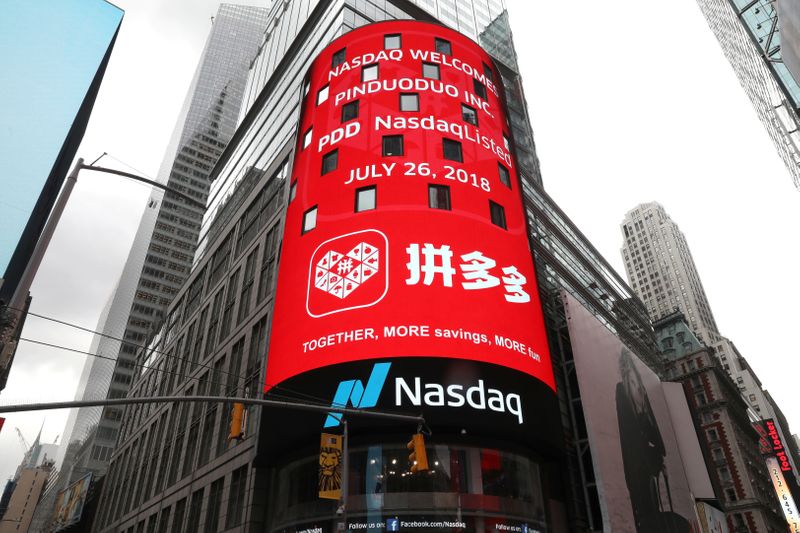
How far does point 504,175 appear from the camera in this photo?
3431 centimetres

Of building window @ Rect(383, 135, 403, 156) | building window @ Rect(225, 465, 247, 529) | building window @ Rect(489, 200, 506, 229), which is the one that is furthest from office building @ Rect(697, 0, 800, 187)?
building window @ Rect(225, 465, 247, 529)

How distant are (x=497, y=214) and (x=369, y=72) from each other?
41.5ft

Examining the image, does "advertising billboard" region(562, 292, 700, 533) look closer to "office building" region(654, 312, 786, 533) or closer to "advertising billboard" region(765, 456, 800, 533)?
"office building" region(654, 312, 786, 533)

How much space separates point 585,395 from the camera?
3453 centimetres

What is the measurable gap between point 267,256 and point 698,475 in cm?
3862

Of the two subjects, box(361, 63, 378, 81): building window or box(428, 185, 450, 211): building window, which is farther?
box(361, 63, 378, 81): building window

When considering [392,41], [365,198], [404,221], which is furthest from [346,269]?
[392,41]

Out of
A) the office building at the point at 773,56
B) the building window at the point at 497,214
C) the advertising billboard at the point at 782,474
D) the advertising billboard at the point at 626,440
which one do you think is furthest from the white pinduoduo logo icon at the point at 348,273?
the advertising billboard at the point at 782,474

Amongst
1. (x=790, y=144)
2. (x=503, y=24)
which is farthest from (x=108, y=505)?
(x=790, y=144)

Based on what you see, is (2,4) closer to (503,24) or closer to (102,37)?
(102,37)

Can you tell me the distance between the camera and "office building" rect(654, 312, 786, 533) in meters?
83.1

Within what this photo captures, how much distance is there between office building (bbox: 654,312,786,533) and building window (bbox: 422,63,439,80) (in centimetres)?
6662

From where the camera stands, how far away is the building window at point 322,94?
119 ft

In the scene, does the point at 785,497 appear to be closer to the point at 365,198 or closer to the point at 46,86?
the point at 365,198
